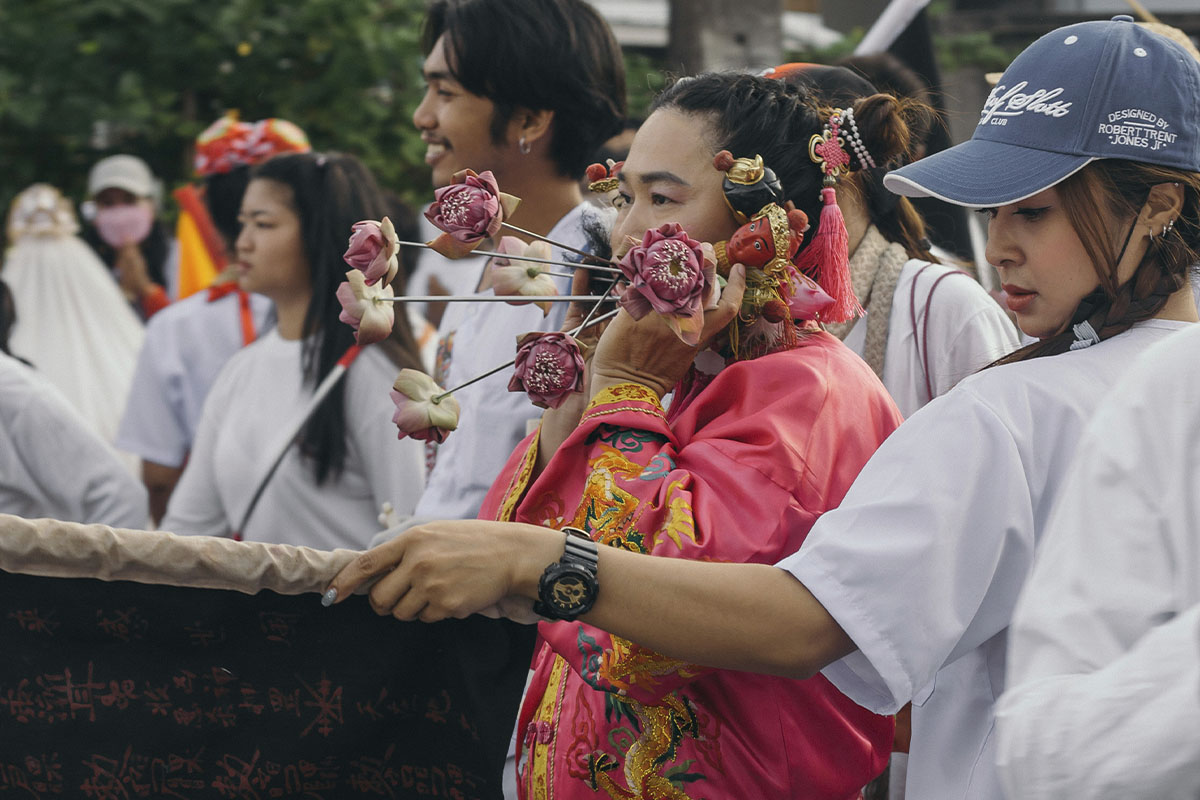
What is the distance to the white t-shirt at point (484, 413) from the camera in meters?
3.12

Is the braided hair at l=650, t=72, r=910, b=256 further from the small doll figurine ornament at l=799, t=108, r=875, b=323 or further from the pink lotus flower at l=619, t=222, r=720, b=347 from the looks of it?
the pink lotus flower at l=619, t=222, r=720, b=347

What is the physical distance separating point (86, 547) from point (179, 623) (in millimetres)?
185

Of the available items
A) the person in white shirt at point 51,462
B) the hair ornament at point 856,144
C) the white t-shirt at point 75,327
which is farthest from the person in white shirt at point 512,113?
the white t-shirt at point 75,327

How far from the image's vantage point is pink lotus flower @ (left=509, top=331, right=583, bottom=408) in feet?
7.35

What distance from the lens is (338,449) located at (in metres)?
4.24

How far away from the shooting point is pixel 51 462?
13.3 ft

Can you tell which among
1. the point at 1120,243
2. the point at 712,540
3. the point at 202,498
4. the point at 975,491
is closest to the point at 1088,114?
the point at 1120,243

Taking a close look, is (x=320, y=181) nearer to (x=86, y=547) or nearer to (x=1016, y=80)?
(x=86, y=547)

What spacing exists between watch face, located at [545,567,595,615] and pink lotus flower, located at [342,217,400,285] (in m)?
0.61

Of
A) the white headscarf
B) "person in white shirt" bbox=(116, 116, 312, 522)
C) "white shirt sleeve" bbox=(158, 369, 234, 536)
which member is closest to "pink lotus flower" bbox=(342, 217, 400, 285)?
"white shirt sleeve" bbox=(158, 369, 234, 536)

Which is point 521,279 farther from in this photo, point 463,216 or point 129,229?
point 129,229

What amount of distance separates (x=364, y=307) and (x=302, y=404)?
7.52ft

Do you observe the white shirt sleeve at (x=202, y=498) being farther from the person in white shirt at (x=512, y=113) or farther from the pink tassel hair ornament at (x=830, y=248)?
the pink tassel hair ornament at (x=830, y=248)

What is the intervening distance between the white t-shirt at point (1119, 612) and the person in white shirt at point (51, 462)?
328 centimetres
